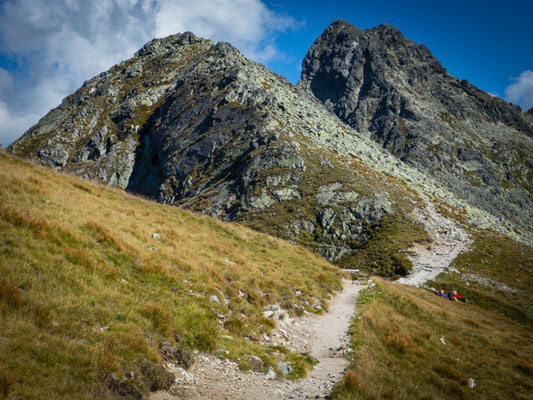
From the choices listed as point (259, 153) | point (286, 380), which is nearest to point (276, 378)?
point (286, 380)

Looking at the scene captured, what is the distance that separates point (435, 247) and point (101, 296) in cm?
6304

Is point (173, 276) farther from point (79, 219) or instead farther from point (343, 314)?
point (343, 314)

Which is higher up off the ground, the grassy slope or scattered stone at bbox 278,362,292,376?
the grassy slope

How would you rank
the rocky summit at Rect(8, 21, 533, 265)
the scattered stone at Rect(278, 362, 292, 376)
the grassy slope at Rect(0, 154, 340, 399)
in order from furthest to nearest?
the rocky summit at Rect(8, 21, 533, 265) → the scattered stone at Rect(278, 362, 292, 376) → the grassy slope at Rect(0, 154, 340, 399)

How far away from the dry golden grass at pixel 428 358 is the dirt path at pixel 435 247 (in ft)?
80.0

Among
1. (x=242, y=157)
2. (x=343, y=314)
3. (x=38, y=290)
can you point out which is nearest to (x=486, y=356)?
(x=343, y=314)

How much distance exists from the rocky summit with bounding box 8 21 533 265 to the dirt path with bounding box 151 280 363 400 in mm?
45911

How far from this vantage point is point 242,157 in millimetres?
86188

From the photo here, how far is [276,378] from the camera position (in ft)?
28.3

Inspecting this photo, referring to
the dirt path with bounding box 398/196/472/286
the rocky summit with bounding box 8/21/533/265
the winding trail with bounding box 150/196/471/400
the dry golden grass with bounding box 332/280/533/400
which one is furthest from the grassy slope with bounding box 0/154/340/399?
the rocky summit with bounding box 8/21/533/265


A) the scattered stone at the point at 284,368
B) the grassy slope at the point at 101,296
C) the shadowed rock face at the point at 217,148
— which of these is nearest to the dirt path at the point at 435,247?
the shadowed rock face at the point at 217,148

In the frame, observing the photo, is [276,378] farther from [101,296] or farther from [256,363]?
[101,296]

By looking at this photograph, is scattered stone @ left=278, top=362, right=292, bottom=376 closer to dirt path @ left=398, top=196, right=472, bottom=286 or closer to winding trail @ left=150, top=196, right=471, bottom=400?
winding trail @ left=150, top=196, right=471, bottom=400

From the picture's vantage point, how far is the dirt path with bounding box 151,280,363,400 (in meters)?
6.61
